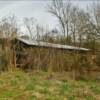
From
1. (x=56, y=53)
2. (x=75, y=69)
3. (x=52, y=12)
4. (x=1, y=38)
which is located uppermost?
(x=52, y=12)

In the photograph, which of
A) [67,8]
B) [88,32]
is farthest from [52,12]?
[88,32]

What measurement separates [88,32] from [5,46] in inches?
721

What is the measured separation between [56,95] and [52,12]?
110 ft

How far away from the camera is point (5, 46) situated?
14188 millimetres

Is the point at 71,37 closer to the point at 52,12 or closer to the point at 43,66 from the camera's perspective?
the point at 52,12

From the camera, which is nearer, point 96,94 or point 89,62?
point 96,94

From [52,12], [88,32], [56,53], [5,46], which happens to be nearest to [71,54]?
[56,53]

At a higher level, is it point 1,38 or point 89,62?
point 1,38

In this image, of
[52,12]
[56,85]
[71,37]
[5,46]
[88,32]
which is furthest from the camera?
[52,12]

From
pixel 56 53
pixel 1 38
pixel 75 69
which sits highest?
pixel 1 38

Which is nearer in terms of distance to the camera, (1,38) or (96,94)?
(96,94)

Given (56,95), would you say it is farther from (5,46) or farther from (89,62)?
(89,62)

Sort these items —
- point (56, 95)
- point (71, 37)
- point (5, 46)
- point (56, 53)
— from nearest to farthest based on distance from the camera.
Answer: point (56, 95), point (5, 46), point (56, 53), point (71, 37)

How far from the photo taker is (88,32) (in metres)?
30.7
